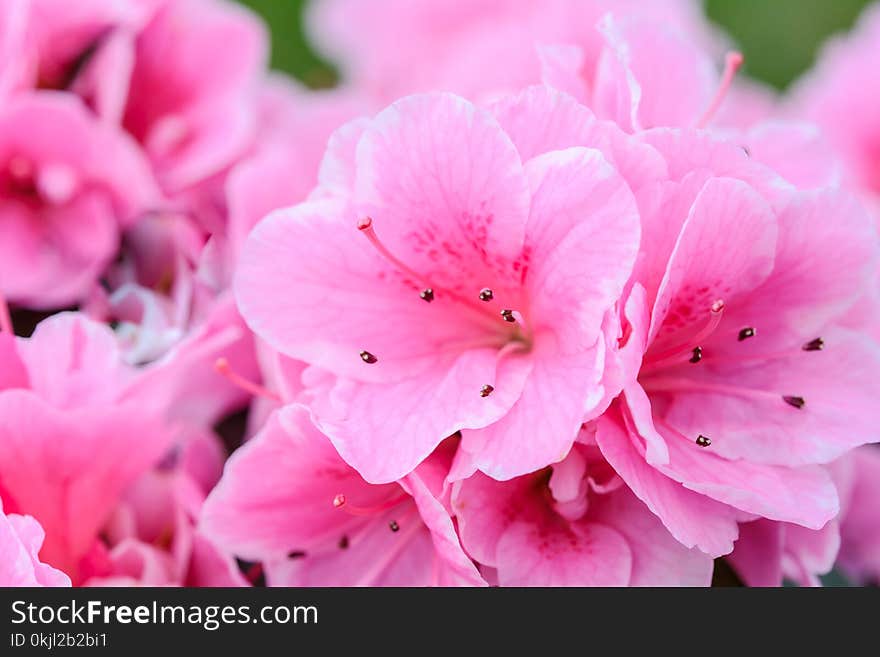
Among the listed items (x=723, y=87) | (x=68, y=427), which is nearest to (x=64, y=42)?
(x=68, y=427)

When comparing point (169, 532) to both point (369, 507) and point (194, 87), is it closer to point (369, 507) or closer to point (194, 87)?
point (369, 507)

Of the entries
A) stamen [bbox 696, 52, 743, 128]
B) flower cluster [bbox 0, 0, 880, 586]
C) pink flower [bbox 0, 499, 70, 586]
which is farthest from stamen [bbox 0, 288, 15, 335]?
stamen [bbox 696, 52, 743, 128]

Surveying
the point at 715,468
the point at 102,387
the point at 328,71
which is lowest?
the point at 328,71

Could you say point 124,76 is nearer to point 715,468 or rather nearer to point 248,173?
point 248,173

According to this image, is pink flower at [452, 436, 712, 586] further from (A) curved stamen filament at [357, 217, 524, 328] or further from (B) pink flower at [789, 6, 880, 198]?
(B) pink flower at [789, 6, 880, 198]

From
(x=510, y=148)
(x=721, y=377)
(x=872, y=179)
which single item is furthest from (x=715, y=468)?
(x=872, y=179)

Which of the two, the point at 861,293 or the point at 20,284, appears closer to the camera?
the point at 861,293

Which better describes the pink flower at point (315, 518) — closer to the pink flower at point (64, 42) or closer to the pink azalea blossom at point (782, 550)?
the pink azalea blossom at point (782, 550)
